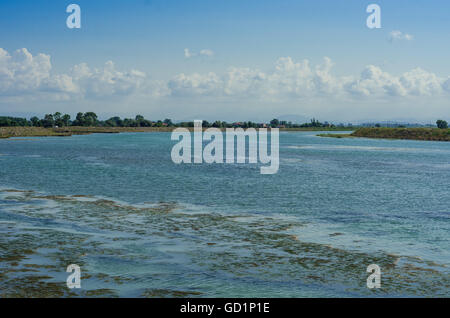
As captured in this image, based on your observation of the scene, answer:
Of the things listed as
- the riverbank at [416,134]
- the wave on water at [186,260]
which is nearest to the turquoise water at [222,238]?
the wave on water at [186,260]

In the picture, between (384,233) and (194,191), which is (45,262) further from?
(194,191)

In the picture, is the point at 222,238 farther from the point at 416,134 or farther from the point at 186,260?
the point at 416,134

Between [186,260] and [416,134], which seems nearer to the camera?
[186,260]

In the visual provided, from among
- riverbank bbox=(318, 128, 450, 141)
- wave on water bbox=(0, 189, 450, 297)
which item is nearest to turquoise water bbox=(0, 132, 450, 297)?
wave on water bbox=(0, 189, 450, 297)

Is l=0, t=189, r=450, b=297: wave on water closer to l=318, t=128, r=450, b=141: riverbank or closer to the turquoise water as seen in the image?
the turquoise water

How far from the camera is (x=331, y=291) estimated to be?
14.6m

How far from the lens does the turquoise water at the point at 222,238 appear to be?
1512 cm

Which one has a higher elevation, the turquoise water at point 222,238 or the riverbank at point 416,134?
the riverbank at point 416,134

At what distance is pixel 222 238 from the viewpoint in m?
21.5

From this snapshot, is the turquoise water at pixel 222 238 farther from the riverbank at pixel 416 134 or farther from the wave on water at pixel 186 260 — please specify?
the riverbank at pixel 416 134

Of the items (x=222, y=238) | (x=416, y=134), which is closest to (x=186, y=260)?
(x=222, y=238)

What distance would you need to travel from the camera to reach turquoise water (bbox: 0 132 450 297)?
15.1 metres
